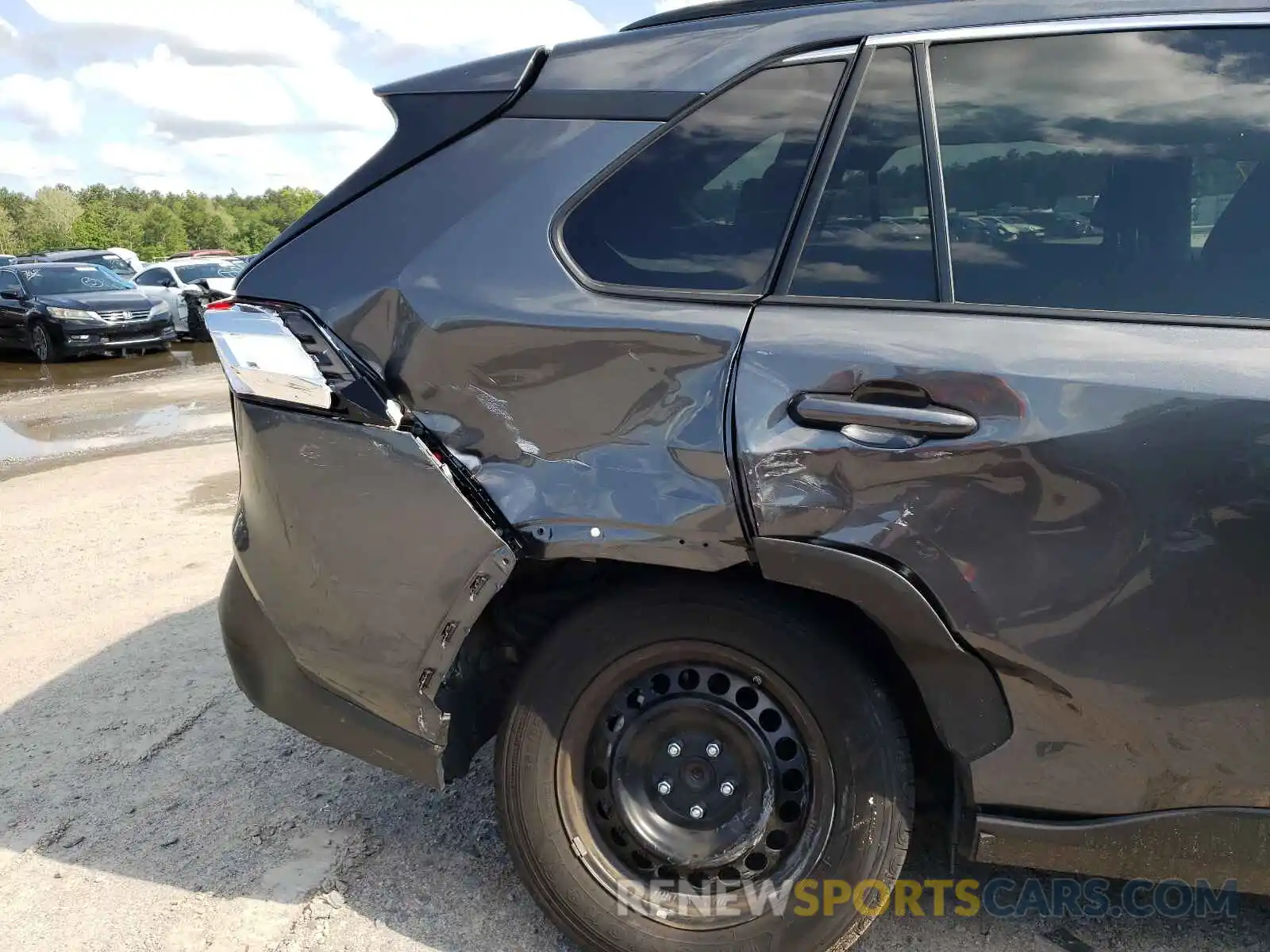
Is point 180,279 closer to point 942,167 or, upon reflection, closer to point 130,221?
point 942,167

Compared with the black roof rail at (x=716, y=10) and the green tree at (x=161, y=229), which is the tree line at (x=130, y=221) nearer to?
the green tree at (x=161, y=229)

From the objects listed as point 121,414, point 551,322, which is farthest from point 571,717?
point 121,414

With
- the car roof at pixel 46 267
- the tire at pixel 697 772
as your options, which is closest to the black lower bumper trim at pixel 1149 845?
the tire at pixel 697 772

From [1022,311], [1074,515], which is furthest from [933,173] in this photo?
[1074,515]

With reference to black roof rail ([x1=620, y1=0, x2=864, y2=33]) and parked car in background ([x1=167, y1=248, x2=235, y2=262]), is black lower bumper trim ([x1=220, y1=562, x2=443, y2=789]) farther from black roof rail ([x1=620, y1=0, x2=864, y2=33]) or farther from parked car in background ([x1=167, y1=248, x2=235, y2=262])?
parked car in background ([x1=167, y1=248, x2=235, y2=262])

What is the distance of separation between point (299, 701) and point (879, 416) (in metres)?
1.53

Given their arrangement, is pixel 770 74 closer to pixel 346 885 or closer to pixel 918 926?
pixel 918 926

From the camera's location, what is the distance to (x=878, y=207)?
199 cm

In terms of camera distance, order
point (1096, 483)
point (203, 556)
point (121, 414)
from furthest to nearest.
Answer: point (121, 414) < point (203, 556) < point (1096, 483)

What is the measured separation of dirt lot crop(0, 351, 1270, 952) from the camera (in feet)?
7.93

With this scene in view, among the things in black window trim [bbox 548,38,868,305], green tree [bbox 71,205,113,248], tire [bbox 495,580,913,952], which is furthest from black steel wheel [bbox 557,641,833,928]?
green tree [bbox 71,205,113,248]

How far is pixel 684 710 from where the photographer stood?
2.17m

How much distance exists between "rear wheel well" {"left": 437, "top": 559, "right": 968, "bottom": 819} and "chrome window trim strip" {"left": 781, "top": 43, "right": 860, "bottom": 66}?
1.05 m

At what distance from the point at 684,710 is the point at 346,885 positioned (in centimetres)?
113
